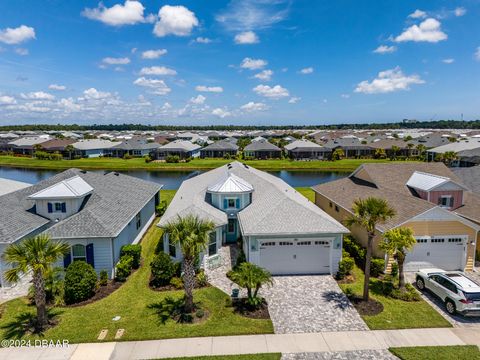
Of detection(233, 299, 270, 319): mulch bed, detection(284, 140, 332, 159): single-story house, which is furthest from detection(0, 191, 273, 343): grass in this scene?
detection(284, 140, 332, 159): single-story house

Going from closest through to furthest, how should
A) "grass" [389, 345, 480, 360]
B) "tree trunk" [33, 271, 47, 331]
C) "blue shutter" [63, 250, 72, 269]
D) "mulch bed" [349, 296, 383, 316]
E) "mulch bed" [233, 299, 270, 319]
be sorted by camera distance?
1. "grass" [389, 345, 480, 360]
2. "tree trunk" [33, 271, 47, 331]
3. "mulch bed" [233, 299, 270, 319]
4. "mulch bed" [349, 296, 383, 316]
5. "blue shutter" [63, 250, 72, 269]

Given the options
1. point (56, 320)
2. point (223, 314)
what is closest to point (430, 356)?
point (223, 314)

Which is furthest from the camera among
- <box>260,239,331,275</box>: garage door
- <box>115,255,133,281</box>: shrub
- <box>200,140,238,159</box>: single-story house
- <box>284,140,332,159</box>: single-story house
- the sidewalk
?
<box>200,140,238,159</box>: single-story house

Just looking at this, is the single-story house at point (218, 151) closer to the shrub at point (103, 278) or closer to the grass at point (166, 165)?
the grass at point (166, 165)

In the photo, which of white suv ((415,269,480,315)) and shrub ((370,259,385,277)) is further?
shrub ((370,259,385,277))

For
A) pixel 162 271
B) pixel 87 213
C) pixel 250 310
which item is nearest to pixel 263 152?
pixel 87 213

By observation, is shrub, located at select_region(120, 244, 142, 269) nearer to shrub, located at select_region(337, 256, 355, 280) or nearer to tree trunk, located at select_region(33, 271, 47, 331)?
tree trunk, located at select_region(33, 271, 47, 331)

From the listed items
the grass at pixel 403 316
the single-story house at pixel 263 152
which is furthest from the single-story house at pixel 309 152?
the grass at pixel 403 316
